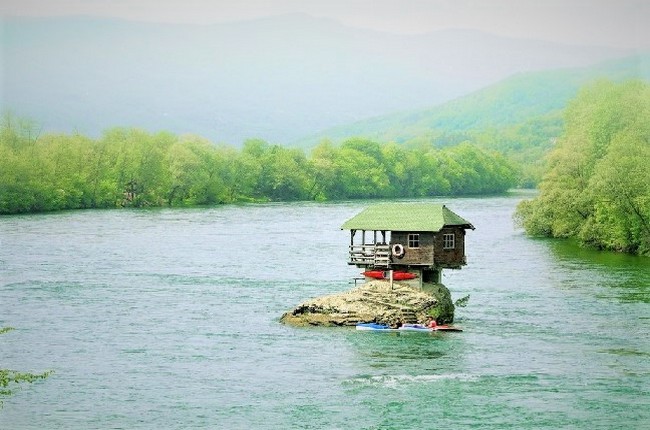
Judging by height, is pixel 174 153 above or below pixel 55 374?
above

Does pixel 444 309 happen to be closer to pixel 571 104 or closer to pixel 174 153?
pixel 571 104

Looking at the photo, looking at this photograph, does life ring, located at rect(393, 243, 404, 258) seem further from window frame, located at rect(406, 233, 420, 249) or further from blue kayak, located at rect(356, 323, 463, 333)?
blue kayak, located at rect(356, 323, 463, 333)

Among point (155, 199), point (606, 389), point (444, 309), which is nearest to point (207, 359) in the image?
point (444, 309)

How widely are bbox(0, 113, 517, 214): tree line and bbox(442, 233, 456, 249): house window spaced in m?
75.8

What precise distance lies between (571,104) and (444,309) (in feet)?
214

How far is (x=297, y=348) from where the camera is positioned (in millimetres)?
39750

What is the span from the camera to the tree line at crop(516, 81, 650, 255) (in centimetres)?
7000

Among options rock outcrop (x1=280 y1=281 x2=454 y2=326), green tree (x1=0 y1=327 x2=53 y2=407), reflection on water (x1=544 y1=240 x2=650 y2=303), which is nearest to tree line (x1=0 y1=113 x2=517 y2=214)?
reflection on water (x1=544 y1=240 x2=650 y2=303)

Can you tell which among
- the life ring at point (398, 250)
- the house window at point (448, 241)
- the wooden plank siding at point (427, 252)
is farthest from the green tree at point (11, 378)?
the house window at point (448, 241)

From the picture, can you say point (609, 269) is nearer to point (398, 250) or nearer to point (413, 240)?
point (413, 240)

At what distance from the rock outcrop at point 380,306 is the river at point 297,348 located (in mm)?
850

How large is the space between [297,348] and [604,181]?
118 feet

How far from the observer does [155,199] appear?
432 ft

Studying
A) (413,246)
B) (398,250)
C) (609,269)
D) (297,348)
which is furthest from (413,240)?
(609,269)
